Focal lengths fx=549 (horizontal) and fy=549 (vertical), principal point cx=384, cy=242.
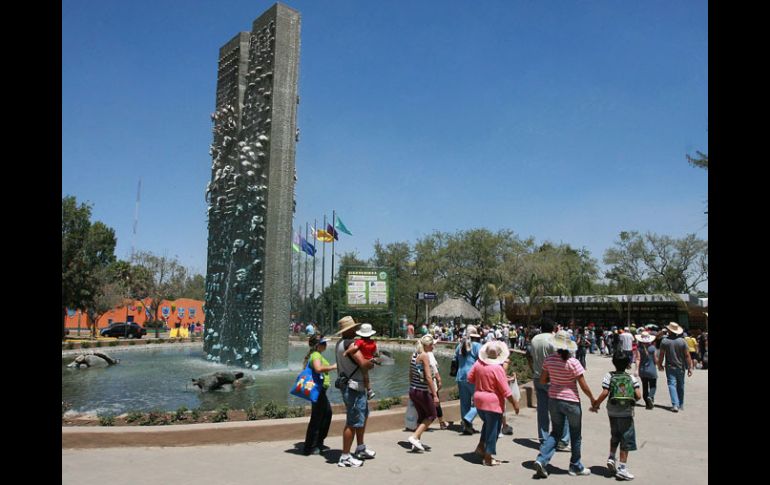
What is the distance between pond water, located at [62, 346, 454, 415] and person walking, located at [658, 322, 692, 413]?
19.3 ft

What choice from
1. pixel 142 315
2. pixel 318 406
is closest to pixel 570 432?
pixel 318 406

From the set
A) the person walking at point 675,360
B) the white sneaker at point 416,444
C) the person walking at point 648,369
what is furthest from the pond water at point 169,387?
the person walking at point 675,360

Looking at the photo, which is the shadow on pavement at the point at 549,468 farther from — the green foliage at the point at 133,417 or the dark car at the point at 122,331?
the dark car at the point at 122,331

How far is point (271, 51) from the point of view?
1784 cm

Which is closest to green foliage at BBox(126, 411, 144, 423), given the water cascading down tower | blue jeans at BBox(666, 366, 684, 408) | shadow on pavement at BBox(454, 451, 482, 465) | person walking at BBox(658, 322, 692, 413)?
shadow on pavement at BBox(454, 451, 482, 465)

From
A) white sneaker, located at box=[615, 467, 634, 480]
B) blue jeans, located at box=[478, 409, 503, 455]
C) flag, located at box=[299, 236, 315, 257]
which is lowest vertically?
white sneaker, located at box=[615, 467, 634, 480]

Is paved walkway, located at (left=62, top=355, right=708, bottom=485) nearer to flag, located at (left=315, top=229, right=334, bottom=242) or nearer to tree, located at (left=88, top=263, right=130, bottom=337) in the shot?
flag, located at (left=315, top=229, right=334, bottom=242)

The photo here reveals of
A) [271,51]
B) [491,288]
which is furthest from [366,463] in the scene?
[491,288]

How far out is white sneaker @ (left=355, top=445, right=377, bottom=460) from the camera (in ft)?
22.9

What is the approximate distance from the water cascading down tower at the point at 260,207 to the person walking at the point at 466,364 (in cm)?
900

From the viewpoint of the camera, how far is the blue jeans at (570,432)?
656 cm
